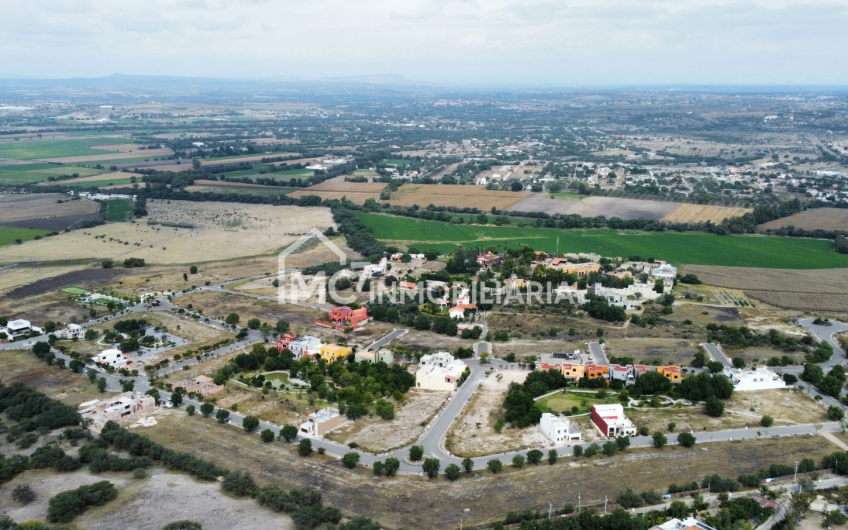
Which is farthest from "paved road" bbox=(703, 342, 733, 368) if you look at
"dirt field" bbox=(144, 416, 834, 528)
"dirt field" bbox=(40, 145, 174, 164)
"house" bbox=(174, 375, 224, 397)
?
"dirt field" bbox=(40, 145, 174, 164)

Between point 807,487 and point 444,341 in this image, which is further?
point 444,341

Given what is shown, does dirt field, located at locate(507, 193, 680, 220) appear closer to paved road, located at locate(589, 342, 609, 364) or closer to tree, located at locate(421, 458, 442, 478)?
paved road, located at locate(589, 342, 609, 364)

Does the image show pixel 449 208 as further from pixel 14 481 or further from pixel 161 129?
pixel 161 129

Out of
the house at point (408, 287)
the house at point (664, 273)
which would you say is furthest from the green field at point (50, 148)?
the house at point (664, 273)

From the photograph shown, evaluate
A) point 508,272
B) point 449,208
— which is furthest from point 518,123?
point 508,272

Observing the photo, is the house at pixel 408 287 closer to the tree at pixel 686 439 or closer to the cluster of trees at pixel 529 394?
the cluster of trees at pixel 529 394

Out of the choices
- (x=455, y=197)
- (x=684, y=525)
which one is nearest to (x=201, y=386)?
(x=684, y=525)

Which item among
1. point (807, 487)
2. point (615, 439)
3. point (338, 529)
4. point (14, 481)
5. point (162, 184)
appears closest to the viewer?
point (338, 529)
